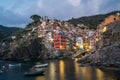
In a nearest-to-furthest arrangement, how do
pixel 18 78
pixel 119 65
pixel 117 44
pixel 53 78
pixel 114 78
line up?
Result: 1. pixel 114 78
2. pixel 53 78
3. pixel 18 78
4. pixel 119 65
5. pixel 117 44

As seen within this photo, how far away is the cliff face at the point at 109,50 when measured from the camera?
421 ft

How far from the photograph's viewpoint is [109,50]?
132 meters

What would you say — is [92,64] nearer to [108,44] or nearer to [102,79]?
[108,44]

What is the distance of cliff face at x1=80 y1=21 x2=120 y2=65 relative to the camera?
128 meters

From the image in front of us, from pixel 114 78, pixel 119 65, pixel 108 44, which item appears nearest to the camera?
pixel 114 78

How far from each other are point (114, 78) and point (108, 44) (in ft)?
157

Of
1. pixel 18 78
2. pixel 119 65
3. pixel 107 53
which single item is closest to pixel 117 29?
pixel 107 53

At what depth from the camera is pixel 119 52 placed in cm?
12681

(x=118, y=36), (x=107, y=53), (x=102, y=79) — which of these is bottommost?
(x=102, y=79)

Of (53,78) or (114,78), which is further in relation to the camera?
(53,78)

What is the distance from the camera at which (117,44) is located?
429 feet

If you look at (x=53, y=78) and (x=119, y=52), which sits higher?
(x=119, y=52)

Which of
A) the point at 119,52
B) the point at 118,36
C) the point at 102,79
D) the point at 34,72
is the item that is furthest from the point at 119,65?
the point at 34,72

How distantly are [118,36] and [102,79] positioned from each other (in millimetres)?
47963
